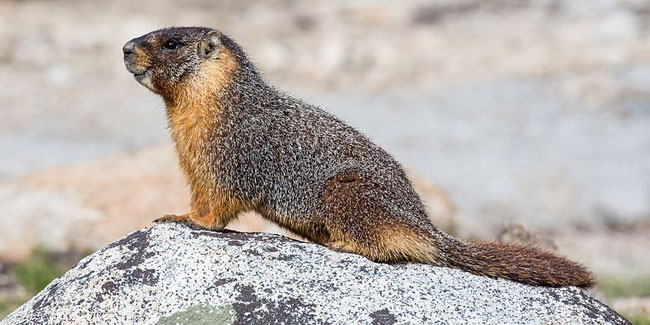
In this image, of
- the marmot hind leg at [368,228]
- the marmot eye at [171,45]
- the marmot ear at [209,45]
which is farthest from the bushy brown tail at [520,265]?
the marmot eye at [171,45]

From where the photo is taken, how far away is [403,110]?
72.4 feet

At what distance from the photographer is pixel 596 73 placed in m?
22.9

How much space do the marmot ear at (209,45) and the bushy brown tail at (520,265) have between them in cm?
253

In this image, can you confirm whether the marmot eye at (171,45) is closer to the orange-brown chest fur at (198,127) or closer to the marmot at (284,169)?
the marmot at (284,169)

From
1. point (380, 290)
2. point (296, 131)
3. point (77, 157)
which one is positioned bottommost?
point (380, 290)

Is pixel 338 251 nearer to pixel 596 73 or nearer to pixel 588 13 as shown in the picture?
pixel 596 73

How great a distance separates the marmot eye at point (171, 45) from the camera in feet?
21.7

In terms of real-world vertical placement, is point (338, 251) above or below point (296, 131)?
below

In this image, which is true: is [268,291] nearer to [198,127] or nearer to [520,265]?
[198,127]

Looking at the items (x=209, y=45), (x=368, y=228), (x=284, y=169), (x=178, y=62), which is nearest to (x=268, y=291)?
(x=368, y=228)

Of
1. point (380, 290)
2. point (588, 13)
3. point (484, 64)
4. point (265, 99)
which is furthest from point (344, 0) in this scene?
point (380, 290)

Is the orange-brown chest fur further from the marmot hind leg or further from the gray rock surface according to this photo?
the marmot hind leg

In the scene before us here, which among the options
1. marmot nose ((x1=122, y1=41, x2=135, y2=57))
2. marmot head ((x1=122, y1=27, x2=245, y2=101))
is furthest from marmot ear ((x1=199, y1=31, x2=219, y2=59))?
marmot nose ((x1=122, y1=41, x2=135, y2=57))

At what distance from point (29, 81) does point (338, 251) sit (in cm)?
1800
